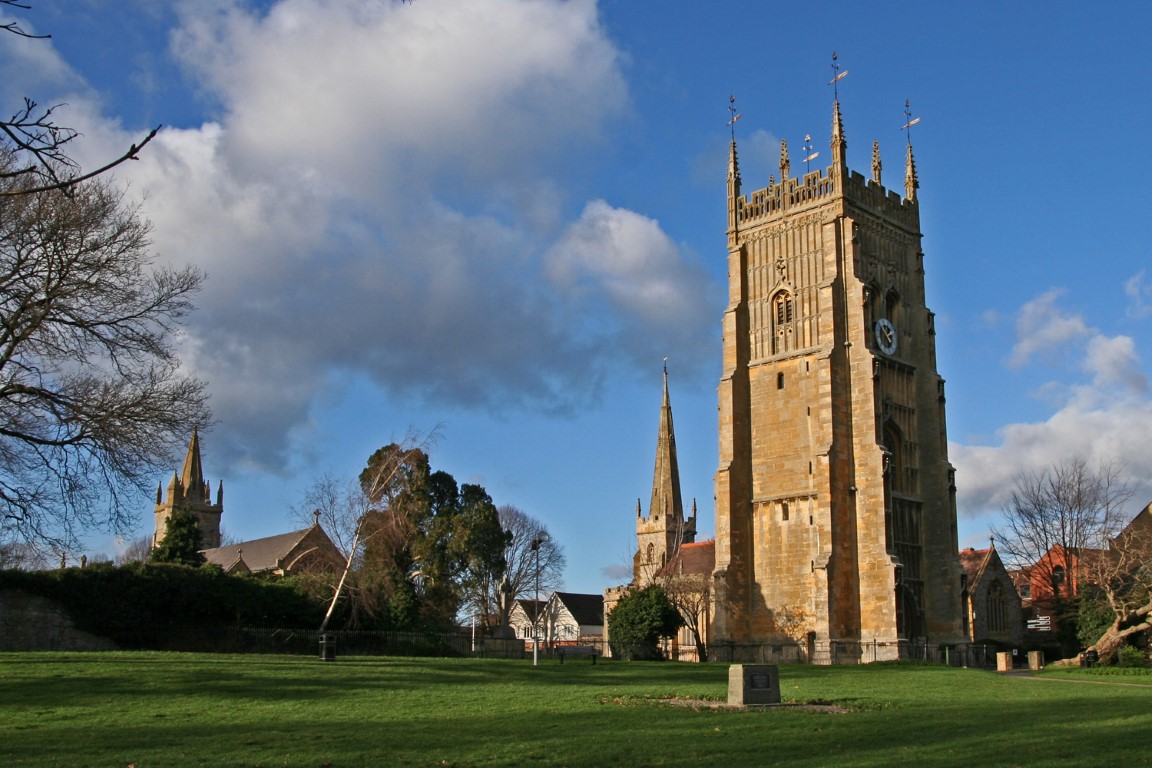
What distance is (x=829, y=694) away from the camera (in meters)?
23.2

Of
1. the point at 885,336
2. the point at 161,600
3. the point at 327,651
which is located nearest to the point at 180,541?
the point at 161,600

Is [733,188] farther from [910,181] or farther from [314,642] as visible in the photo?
[314,642]

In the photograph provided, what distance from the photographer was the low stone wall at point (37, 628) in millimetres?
33656

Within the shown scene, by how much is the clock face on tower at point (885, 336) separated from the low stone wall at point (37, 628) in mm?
35029

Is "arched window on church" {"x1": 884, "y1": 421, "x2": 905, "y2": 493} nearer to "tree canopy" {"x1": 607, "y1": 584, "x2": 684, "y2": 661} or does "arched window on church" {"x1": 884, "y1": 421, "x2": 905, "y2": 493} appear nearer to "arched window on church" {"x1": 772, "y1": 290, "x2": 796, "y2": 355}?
"arched window on church" {"x1": 772, "y1": 290, "x2": 796, "y2": 355}

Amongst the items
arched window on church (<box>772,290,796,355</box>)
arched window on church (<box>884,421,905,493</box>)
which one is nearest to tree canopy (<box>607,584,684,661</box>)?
arched window on church (<box>884,421,905,493</box>)

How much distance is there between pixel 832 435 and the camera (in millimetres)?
47688

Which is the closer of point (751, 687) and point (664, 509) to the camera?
Answer: point (751, 687)

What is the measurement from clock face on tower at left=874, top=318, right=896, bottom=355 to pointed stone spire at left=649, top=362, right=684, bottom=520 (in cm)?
3084

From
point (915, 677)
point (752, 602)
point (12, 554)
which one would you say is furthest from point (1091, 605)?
point (12, 554)

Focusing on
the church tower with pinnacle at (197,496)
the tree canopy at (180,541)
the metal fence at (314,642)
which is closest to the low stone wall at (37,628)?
the metal fence at (314,642)

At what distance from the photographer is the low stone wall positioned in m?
33.7

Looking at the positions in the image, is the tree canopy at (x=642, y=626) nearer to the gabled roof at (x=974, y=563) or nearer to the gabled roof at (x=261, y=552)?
the gabled roof at (x=974, y=563)

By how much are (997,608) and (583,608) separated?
53900 mm
